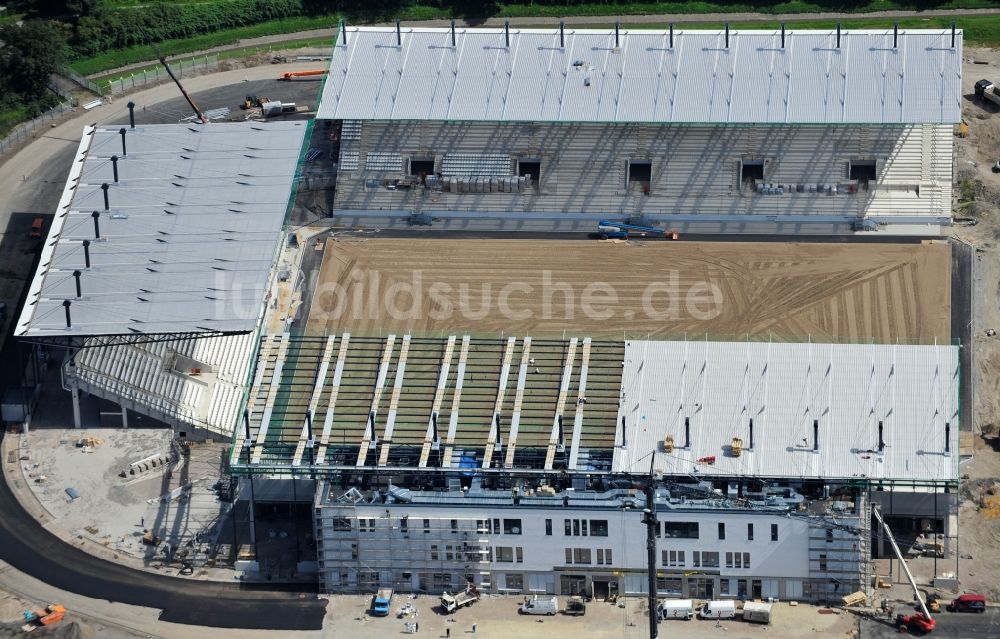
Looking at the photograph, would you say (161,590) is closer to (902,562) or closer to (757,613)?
(757,613)

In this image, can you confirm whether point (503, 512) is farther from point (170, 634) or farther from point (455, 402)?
point (170, 634)

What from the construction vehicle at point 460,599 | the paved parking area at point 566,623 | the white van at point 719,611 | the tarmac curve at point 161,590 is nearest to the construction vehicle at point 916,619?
the paved parking area at point 566,623

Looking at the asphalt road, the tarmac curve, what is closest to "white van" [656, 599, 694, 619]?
the asphalt road

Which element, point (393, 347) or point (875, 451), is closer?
point (875, 451)

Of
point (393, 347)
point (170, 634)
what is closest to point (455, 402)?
point (393, 347)

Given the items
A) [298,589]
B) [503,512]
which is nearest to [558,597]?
[503,512]

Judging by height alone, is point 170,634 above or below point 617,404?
below

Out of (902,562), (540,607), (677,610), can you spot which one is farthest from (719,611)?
(902,562)
